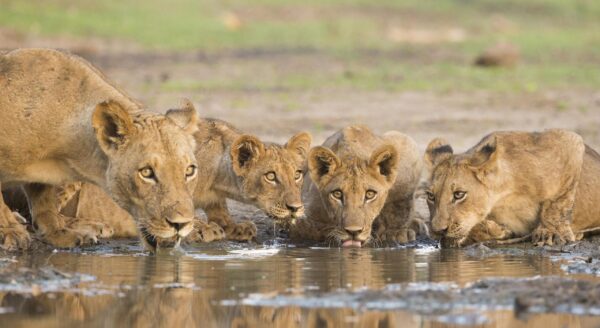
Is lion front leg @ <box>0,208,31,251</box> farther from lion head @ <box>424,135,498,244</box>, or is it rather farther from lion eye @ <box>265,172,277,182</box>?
lion head @ <box>424,135,498,244</box>

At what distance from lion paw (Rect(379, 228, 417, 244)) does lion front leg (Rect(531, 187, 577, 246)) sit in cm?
95

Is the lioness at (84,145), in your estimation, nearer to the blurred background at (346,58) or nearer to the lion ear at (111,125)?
the lion ear at (111,125)

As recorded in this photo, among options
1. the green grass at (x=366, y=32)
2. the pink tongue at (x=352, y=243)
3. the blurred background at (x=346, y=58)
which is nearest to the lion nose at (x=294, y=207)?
the pink tongue at (x=352, y=243)

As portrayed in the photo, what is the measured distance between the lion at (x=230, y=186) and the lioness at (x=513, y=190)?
1.00 meters

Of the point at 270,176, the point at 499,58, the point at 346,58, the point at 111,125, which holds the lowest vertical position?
the point at 270,176

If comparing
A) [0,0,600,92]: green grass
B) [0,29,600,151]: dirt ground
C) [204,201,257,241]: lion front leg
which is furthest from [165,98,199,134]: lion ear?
[0,0,600,92]: green grass

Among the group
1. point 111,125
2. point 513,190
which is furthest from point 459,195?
point 111,125

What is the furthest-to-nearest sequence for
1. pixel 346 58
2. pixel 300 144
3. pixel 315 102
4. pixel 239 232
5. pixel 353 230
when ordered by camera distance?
1. pixel 346 58
2. pixel 315 102
3. pixel 239 232
4. pixel 300 144
5. pixel 353 230

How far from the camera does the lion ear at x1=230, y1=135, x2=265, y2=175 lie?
9.90 metres

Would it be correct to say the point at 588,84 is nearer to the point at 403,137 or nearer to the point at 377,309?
the point at 403,137

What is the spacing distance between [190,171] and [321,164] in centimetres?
166

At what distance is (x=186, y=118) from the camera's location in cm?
892

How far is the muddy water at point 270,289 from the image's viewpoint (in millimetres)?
6746

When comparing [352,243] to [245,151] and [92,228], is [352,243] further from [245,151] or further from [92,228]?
[92,228]
